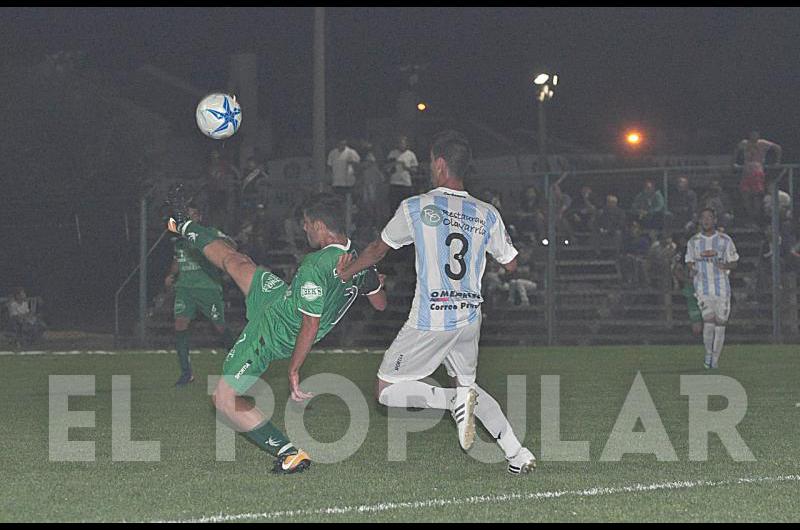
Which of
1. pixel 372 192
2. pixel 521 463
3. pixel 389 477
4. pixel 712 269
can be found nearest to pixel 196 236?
pixel 389 477

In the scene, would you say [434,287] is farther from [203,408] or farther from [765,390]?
[765,390]

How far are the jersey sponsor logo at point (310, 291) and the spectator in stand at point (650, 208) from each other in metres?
19.9

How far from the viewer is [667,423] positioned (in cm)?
1171

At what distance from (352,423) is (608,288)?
54.5ft

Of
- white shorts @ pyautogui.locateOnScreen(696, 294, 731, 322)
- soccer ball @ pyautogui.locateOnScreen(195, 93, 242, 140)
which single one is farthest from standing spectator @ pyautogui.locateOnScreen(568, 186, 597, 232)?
soccer ball @ pyautogui.locateOnScreen(195, 93, 242, 140)

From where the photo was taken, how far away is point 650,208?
28109mm

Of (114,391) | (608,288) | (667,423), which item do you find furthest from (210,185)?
(667,423)

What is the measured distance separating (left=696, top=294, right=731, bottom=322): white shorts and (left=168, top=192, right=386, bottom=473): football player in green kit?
11062 millimetres

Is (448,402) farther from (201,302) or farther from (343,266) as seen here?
(201,302)

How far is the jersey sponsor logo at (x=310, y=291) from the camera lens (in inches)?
349

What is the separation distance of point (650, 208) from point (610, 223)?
2.85ft

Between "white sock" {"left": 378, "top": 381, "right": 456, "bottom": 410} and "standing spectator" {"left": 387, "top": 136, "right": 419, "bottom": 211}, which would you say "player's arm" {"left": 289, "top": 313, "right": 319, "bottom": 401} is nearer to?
"white sock" {"left": 378, "top": 381, "right": 456, "bottom": 410}

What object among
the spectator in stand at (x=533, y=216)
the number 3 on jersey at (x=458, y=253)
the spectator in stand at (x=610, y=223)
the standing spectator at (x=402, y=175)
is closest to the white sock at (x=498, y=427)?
the number 3 on jersey at (x=458, y=253)

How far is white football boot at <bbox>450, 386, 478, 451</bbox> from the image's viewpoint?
842cm
